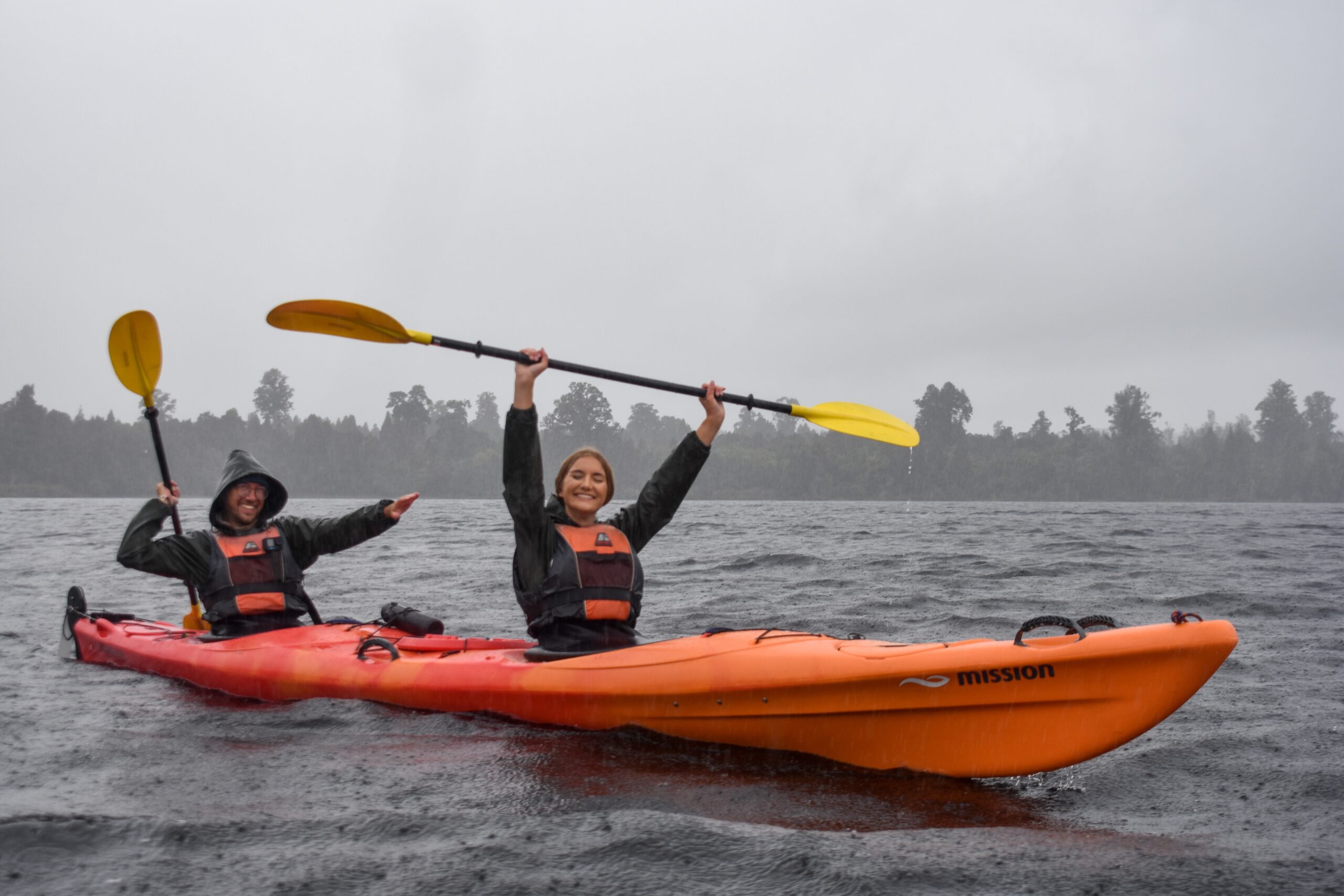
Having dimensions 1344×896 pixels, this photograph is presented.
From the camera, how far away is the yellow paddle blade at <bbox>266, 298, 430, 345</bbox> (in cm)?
505

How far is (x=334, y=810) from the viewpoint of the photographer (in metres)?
3.02

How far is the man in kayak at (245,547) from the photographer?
4961mm

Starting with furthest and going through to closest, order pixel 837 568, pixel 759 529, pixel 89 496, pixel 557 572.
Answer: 1. pixel 89 496
2. pixel 759 529
3. pixel 837 568
4. pixel 557 572

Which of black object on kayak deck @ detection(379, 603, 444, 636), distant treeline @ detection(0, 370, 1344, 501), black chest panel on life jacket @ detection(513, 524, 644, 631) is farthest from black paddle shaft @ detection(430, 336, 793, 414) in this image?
distant treeline @ detection(0, 370, 1344, 501)

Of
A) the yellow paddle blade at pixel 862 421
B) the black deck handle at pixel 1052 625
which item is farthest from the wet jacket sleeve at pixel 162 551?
the black deck handle at pixel 1052 625

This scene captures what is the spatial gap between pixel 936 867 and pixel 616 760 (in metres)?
1.38

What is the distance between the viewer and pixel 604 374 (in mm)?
4840

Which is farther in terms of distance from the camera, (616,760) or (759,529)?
(759,529)

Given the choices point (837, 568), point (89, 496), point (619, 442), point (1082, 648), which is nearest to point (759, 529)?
point (837, 568)

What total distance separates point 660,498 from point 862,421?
1801mm

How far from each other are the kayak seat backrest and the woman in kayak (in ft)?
0.04

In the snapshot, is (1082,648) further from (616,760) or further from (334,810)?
(334,810)

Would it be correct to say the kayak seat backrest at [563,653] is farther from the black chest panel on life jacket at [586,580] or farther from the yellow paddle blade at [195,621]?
the yellow paddle blade at [195,621]

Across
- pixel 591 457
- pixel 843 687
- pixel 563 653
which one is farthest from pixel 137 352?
pixel 843 687
